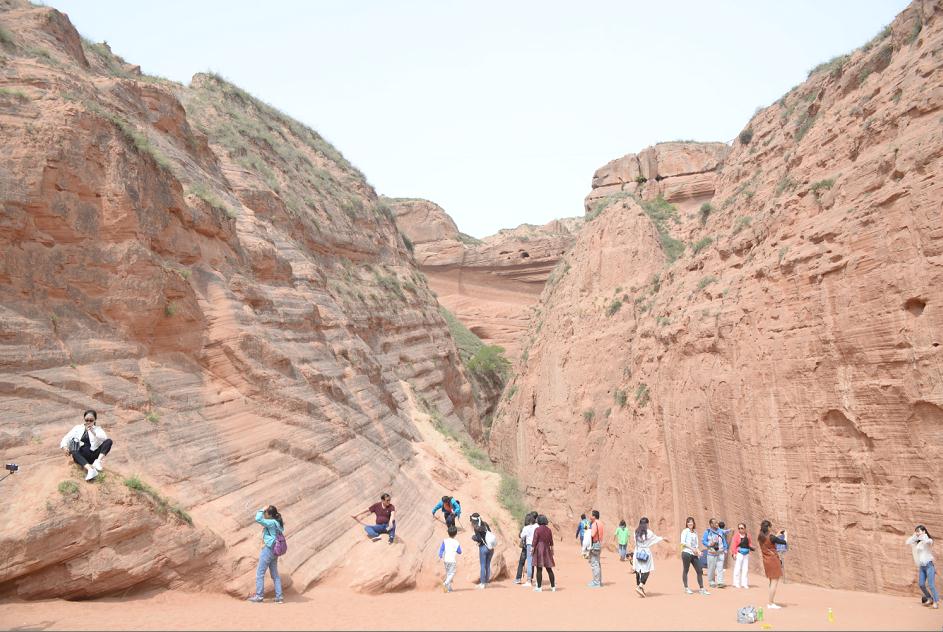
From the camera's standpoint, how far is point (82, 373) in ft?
31.3

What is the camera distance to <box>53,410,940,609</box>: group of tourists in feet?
27.5

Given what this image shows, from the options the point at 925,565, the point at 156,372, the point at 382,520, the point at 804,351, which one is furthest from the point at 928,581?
the point at 156,372

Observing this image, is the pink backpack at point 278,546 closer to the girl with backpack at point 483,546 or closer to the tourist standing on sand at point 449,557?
the tourist standing on sand at point 449,557

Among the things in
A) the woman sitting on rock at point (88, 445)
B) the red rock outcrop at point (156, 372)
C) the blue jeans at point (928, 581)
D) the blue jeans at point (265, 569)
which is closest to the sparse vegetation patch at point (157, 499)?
the red rock outcrop at point (156, 372)

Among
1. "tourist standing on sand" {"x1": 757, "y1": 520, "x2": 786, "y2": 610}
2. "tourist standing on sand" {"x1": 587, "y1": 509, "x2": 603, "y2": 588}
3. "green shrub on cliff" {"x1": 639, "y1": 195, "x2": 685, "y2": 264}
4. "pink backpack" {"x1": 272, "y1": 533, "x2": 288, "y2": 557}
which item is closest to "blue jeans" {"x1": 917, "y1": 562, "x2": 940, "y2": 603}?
"tourist standing on sand" {"x1": 757, "y1": 520, "x2": 786, "y2": 610}

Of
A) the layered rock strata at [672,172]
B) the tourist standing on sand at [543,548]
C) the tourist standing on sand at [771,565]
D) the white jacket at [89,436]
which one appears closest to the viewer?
the white jacket at [89,436]

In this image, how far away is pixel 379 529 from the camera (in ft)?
37.8

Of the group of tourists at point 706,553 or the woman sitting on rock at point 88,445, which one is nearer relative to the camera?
the woman sitting on rock at point 88,445

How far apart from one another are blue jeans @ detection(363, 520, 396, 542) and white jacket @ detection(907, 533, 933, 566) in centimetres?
786

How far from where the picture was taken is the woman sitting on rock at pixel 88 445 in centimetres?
823

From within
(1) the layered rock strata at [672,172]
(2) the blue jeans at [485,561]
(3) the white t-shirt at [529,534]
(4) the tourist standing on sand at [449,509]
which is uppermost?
(1) the layered rock strata at [672,172]

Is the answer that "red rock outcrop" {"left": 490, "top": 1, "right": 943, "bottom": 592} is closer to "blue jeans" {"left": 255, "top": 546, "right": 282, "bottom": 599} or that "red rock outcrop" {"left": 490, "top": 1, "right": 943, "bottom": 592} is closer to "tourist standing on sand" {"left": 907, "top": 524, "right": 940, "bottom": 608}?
"tourist standing on sand" {"left": 907, "top": 524, "right": 940, "bottom": 608}

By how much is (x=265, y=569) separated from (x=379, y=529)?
2.95m

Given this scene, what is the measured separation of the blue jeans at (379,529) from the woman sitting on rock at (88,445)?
177 inches
